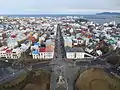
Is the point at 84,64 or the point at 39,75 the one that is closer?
the point at 39,75

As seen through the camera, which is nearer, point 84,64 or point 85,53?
point 84,64

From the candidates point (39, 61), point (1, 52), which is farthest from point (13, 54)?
point (39, 61)

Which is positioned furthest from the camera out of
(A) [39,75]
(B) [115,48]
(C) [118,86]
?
(B) [115,48]

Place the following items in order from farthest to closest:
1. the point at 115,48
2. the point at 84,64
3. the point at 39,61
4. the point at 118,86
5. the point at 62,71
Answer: the point at 115,48 < the point at 39,61 < the point at 84,64 < the point at 62,71 < the point at 118,86

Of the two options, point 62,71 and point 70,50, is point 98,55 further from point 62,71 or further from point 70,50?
point 62,71

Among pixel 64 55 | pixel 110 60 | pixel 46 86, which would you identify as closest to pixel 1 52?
pixel 64 55

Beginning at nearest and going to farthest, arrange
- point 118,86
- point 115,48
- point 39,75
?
point 118,86
point 39,75
point 115,48

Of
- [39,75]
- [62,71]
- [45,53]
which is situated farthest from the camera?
[45,53]

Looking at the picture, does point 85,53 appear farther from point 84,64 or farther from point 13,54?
point 13,54

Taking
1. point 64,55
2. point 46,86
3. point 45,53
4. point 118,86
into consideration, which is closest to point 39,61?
point 45,53
